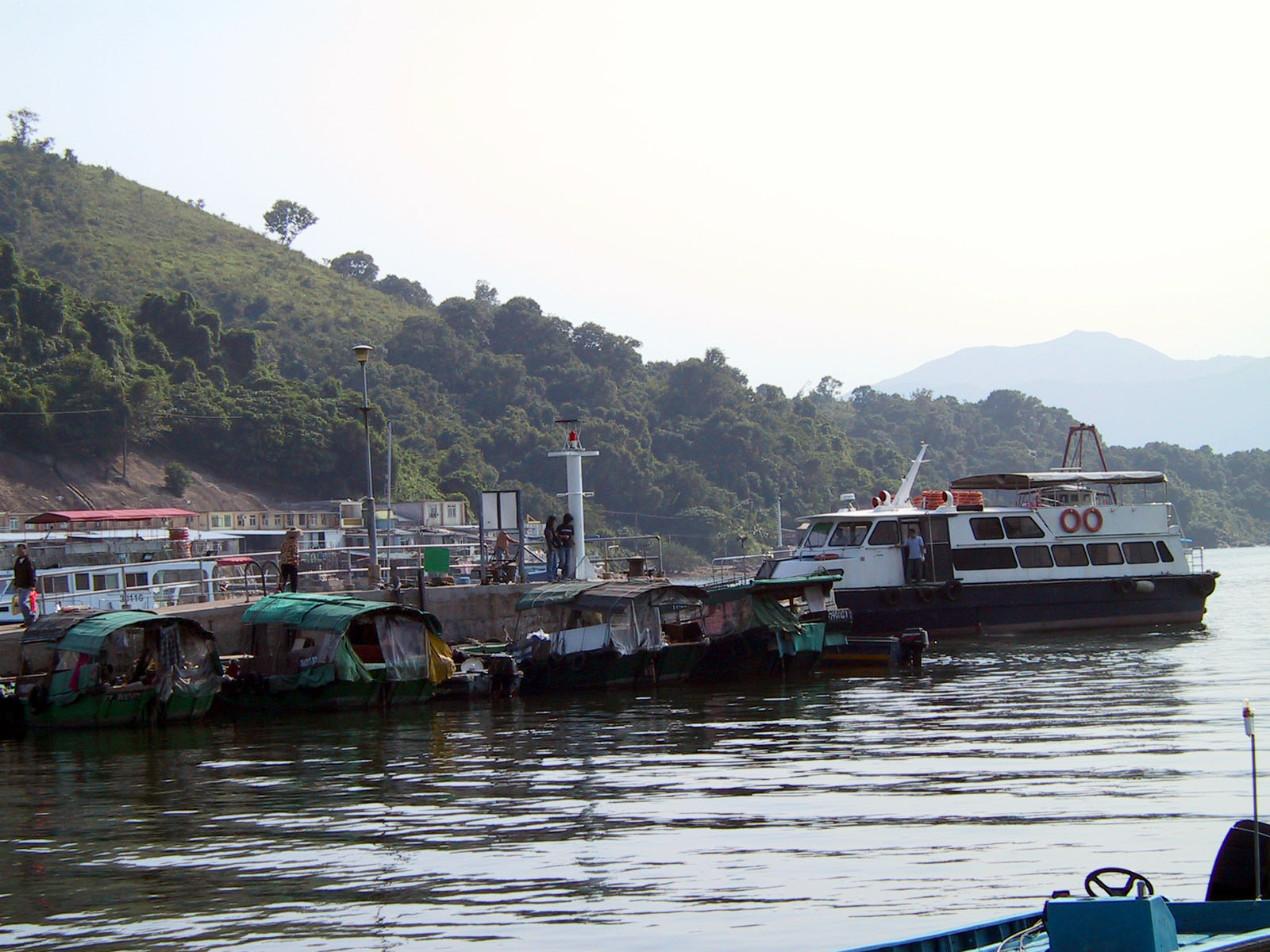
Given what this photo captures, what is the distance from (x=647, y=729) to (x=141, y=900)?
10.8 m

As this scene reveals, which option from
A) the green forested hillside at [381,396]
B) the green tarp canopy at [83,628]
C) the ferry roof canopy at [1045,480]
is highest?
the green forested hillside at [381,396]

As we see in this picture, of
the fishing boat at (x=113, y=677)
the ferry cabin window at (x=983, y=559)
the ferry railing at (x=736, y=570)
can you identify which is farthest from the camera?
the ferry cabin window at (x=983, y=559)

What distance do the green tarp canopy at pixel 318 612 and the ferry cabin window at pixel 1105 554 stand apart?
20.9m

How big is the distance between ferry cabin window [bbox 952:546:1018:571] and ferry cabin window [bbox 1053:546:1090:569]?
1.44 meters

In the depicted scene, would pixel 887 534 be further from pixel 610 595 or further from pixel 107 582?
pixel 107 582

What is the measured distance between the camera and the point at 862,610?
116ft

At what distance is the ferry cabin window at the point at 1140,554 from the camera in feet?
128

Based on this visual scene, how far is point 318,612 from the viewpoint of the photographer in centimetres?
2464

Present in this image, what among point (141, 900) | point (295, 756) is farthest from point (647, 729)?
point (141, 900)

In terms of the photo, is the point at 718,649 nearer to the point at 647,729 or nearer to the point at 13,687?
the point at 647,729

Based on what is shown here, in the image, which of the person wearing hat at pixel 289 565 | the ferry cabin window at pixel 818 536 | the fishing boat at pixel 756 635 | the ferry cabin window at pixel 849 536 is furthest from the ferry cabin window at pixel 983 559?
the person wearing hat at pixel 289 565

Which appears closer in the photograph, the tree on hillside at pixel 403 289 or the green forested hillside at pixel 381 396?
the green forested hillside at pixel 381 396

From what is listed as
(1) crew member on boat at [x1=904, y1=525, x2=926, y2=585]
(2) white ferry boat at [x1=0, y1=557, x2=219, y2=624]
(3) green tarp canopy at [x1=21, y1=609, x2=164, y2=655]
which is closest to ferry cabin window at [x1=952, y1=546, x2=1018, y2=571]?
(1) crew member on boat at [x1=904, y1=525, x2=926, y2=585]

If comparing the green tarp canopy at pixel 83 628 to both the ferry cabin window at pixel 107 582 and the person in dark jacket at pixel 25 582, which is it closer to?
the person in dark jacket at pixel 25 582
